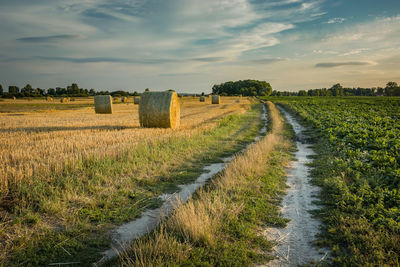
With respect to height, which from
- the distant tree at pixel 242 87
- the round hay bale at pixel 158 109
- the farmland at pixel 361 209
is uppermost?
the distant tree at pixel 242 87

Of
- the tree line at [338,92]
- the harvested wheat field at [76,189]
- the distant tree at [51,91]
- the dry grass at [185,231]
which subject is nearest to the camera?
the dry grass at [185,231]

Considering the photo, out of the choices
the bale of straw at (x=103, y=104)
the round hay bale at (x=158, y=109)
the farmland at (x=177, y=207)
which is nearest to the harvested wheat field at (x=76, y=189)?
the farmland at (x=177, y=207)

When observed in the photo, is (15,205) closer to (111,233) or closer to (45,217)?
(45,217)

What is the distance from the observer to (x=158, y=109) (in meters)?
15.4

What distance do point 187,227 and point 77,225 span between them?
2.28 metres

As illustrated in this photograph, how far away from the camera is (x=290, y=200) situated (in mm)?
6383

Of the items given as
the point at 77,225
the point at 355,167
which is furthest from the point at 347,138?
the point at 77,225

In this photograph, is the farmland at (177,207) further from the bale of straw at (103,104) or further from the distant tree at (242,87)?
the distant tree at (242,87)

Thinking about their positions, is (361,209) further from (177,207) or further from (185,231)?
(177,207)

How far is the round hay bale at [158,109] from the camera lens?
50.1 ft

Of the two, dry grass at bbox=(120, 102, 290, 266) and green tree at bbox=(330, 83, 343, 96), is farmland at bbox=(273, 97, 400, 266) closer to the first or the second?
dry grass at bbox=(120, 102, 290, 266)

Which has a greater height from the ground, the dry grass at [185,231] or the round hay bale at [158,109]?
the round hay bale at [158,109]

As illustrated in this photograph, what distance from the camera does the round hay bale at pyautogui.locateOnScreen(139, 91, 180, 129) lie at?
15273 mm

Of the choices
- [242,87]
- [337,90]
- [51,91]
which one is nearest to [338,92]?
[337,90]
